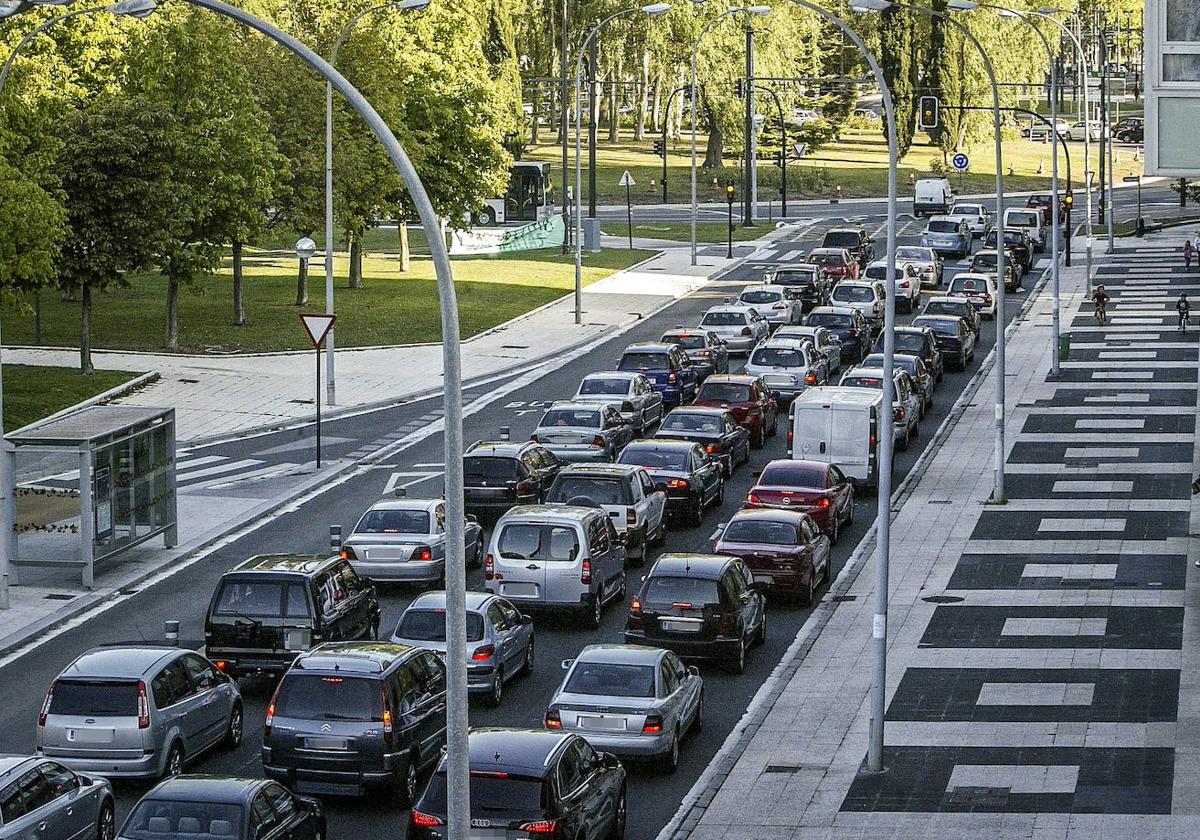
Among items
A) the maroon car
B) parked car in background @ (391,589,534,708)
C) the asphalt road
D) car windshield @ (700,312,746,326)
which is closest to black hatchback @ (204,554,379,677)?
the asphalt road

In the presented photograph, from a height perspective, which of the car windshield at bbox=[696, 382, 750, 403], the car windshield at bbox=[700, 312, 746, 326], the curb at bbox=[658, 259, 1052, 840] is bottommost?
the curb at bbox=[658, 259, 1052, 840]

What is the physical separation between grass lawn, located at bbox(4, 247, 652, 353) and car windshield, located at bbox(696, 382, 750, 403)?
1666 centimetres

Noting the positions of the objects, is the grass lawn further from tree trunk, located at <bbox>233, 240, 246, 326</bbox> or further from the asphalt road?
the asphalt road

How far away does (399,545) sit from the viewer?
30.9 m

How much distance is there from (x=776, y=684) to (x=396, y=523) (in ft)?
24.9

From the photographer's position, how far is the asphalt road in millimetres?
22172

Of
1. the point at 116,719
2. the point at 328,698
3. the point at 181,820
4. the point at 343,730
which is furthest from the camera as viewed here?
the point at 116,719

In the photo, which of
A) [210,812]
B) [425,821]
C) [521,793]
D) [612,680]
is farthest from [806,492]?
[210,812]

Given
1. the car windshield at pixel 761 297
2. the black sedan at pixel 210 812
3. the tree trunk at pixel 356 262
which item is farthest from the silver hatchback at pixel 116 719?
the tree trunk at pixel 356 262

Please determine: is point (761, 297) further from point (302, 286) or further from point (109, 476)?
point (109, 476)

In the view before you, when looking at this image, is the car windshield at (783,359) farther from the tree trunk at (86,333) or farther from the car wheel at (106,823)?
the car wheel at (106,823)

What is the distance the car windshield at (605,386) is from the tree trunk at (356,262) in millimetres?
26365

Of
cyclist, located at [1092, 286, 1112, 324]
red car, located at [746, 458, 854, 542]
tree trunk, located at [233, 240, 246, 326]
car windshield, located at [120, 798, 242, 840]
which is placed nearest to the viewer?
car windshield, located at [120, 798, 242, 840]

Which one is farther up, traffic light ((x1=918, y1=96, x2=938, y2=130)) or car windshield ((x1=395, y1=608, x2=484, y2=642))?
traffic light ((x1=918, y1=96, x2=938, y2=130))
